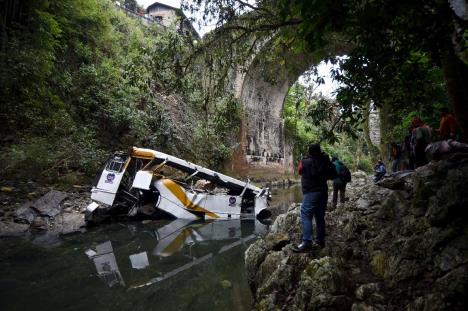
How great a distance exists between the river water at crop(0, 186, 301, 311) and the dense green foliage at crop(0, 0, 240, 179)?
286cm

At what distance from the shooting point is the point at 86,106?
14.3m

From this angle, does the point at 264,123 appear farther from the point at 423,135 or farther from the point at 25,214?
the point at 423,135

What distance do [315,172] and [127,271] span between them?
4.04 metres

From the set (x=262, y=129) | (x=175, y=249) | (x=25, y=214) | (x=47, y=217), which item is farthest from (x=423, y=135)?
(x=262, y=129)

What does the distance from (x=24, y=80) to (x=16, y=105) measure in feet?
2.86

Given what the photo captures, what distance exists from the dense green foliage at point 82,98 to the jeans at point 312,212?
2.87m

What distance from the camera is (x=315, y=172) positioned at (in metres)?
4.65

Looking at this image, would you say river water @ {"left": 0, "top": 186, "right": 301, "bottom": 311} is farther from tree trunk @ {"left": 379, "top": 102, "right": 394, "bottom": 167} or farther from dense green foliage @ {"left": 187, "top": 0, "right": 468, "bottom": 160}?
tree trunk @ {"left": 379, "top": 102, "right": 394, "bottom": 167}

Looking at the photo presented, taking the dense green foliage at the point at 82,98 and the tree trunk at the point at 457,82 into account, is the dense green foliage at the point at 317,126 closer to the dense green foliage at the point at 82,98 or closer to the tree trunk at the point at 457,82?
the tree trunk at the point at 457,82

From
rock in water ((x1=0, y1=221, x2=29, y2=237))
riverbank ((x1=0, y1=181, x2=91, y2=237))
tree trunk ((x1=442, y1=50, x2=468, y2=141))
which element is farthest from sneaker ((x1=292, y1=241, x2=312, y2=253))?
rock in water ((x1=0, y1=221, x2=29, y2=237))

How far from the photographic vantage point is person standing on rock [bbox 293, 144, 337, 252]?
4664mm

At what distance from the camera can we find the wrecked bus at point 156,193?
10.3m

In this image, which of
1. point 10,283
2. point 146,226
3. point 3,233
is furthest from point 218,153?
point 10,283

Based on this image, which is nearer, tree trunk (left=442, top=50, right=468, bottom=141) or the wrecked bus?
tree trunk (left=442, top=50, right=468, bottom=141)
